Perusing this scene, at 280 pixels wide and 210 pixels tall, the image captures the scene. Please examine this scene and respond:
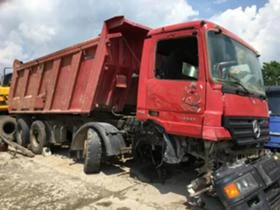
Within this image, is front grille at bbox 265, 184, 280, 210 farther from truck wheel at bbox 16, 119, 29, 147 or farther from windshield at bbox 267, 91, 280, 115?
truck wheel at bbox 16, 119, 29, 147

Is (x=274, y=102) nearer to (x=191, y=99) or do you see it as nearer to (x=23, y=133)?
(x=191, y=99)

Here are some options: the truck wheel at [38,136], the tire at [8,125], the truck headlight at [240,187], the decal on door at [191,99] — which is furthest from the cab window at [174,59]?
the tire at [8,125]

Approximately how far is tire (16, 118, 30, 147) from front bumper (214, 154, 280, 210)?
772 cm

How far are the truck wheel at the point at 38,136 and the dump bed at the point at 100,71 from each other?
0.76 metres

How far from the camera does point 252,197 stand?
4.44 m

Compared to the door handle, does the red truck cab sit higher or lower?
higher

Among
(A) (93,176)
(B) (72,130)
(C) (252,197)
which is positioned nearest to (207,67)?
(C) (252,197)

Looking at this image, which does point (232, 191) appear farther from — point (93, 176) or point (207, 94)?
point (93, 176)

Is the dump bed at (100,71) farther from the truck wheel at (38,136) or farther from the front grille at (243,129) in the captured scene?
the front grille at (243,129)

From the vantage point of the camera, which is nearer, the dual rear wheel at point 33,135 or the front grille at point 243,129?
the front grille at point 243,129

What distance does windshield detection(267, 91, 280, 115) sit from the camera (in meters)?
7.55

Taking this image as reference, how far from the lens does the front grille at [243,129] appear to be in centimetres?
501

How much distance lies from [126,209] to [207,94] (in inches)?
82.3

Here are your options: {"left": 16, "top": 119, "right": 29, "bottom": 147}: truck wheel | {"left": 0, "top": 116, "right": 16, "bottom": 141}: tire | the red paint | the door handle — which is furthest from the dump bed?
{"left": 0, "top": 116, "right": 16, "bottom": 141}: tire
